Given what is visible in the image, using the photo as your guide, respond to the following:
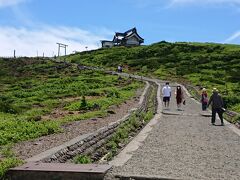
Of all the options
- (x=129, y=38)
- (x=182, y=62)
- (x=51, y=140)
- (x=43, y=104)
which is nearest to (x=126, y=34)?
(x=129, y=38)

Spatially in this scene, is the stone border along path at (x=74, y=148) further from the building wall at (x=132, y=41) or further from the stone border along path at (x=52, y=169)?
the building wall at (x=132, y=41)

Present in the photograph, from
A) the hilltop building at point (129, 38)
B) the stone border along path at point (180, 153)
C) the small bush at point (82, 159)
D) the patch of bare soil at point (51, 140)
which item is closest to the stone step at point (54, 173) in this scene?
the stone border along path at point (180, 153)

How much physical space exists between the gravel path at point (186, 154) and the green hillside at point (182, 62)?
2918 cm

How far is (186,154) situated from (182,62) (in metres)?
Result: 68.2

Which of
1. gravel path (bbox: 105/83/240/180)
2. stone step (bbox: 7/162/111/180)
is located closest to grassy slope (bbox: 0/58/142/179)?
stone step (bbox: 7/162/111/180)

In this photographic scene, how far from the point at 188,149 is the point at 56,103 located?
19.5 m

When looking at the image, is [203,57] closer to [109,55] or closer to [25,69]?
[109,55]

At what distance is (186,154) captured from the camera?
11680 millimetres

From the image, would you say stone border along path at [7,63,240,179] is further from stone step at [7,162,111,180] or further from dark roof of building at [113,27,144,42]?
dark roof of building at [113,27,144,42]

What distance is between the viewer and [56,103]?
1227 inches

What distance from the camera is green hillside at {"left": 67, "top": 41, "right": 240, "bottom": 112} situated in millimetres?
60584

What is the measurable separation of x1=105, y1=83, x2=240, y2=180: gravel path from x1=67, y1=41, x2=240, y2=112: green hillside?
2918cm

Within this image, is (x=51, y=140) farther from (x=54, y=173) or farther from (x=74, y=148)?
(x=54, y=173)

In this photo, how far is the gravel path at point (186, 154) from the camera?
920cm
